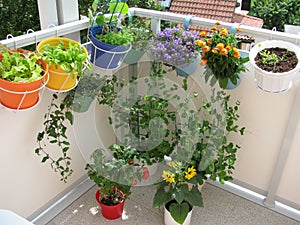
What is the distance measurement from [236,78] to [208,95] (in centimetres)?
30

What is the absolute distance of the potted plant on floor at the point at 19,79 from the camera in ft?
4.34

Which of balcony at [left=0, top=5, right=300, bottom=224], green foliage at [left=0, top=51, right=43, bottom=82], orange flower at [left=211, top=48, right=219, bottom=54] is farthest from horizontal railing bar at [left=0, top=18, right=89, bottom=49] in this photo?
orange flower at [left=211, top=48, right=219, bottom=54]

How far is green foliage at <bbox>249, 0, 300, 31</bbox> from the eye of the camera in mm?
4766

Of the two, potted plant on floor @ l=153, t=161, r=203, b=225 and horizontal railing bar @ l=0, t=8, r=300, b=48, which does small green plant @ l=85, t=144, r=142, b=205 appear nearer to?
potted plant on floor @ l=153, t=161, r=203, b=225

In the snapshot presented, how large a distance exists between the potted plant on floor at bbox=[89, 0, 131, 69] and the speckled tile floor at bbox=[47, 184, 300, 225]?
0.87m

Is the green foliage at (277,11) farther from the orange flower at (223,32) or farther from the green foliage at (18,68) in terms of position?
the green foliage at (18,68)

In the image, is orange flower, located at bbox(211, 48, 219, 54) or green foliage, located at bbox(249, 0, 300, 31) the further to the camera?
green foliage, located at bbox(249, 0, 300, 31)

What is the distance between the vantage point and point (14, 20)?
127 inches

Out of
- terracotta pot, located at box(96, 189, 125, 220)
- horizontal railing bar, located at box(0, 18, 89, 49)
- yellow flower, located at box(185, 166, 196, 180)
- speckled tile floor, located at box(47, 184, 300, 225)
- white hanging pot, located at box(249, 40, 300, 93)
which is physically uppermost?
horizontal railing bar, located at box(0, 18, 89, 49)

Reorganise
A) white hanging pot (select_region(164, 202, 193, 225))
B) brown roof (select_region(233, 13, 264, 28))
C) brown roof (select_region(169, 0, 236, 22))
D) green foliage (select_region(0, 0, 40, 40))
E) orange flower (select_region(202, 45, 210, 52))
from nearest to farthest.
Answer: orange flower (select_region(202, 45, 210, 52))
white hanging pot (select_region(164, 202, 193, 225))
brown roof (select_region(169, 0, 236, 22))
green foliage (select_region(0, 0, 40, 40))
brown roof (select_region(233, 13, 264, 28))

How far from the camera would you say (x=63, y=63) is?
1.43 meters

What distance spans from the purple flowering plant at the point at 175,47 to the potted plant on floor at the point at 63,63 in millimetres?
425

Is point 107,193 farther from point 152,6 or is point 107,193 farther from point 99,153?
point 152,6

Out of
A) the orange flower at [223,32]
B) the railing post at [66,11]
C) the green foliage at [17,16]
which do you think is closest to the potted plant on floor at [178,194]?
the orange flower at [223,32]
